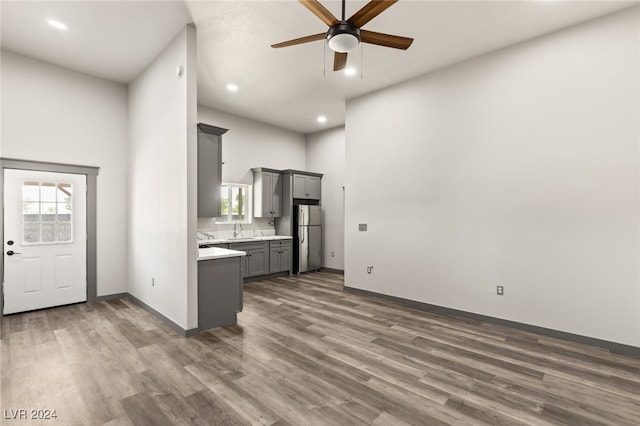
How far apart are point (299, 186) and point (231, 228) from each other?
6.13 feet

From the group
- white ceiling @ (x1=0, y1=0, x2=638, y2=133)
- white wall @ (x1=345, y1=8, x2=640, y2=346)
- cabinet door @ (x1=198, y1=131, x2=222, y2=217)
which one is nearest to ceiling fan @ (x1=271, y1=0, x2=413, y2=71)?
white ceiling @ (x1=0, y1=0, x2=638, y2=133)

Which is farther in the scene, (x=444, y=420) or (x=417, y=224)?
(x=417, y=224)

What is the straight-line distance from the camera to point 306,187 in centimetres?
736

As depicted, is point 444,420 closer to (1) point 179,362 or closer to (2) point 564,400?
(2) point 564,400

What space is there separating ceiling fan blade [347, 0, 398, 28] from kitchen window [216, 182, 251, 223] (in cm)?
480

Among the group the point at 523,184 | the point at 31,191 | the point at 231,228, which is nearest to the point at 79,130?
the point at 31,191

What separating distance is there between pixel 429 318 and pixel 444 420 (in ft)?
7.11

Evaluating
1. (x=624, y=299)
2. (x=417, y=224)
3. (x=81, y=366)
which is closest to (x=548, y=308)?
(x=624, y=299)

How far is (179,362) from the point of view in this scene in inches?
111

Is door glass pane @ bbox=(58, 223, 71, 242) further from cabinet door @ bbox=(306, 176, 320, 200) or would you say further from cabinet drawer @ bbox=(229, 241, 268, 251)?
cabinet door @ bbox=(306, 176, 320, 200)

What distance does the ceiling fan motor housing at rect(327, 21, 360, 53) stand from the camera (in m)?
2.36

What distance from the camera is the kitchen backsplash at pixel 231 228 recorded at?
612 cm

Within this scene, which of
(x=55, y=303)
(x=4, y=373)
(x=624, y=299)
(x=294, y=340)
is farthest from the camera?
(x=55, y=303)

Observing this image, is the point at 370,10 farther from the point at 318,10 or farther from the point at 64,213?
the point at 64,213
